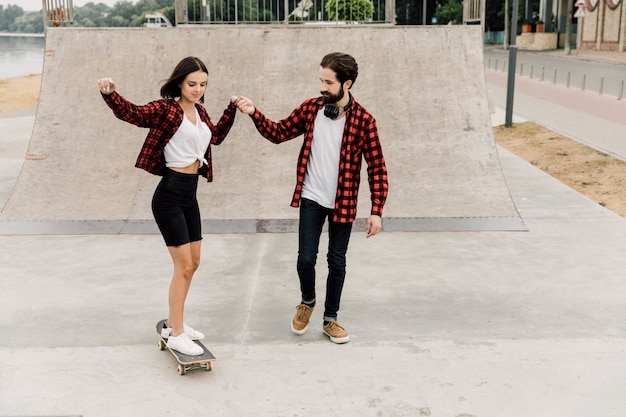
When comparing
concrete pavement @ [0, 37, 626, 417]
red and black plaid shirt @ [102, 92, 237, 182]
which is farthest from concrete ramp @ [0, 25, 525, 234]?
red and black plaid shirt @ [102, 92, 237, 182]

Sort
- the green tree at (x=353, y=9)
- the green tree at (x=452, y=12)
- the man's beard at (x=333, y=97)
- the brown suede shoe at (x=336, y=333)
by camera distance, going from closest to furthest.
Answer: the man's beard at (x=333, y=97), the brown suede shoe at (x=336, y=333), the green tree at (x=353, y=9), the green tree at (x=452, y=12)

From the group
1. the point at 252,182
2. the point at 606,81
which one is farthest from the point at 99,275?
the point at 606,81

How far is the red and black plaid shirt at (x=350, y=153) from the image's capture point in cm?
473

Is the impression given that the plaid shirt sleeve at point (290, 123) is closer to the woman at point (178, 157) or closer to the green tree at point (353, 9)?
the woman at point (178, 157)

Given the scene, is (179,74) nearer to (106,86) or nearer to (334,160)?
(106,86)

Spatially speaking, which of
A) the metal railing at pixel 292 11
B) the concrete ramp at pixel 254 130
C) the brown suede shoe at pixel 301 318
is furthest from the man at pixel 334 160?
the metal railing at pixel 292 11

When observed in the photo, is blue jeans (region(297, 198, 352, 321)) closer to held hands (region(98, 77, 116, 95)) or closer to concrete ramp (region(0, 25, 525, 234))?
held hands (region(98, 77, 116, 95))

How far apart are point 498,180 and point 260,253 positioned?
319cm

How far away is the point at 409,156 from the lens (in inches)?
350

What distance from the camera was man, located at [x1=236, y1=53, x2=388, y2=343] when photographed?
185 inches

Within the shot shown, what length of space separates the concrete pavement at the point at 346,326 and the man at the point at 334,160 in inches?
24.6

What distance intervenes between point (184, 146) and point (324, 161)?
0.92 meters

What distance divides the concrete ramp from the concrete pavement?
1.77 ft

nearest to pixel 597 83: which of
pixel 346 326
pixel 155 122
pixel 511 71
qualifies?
pixel 511 71
